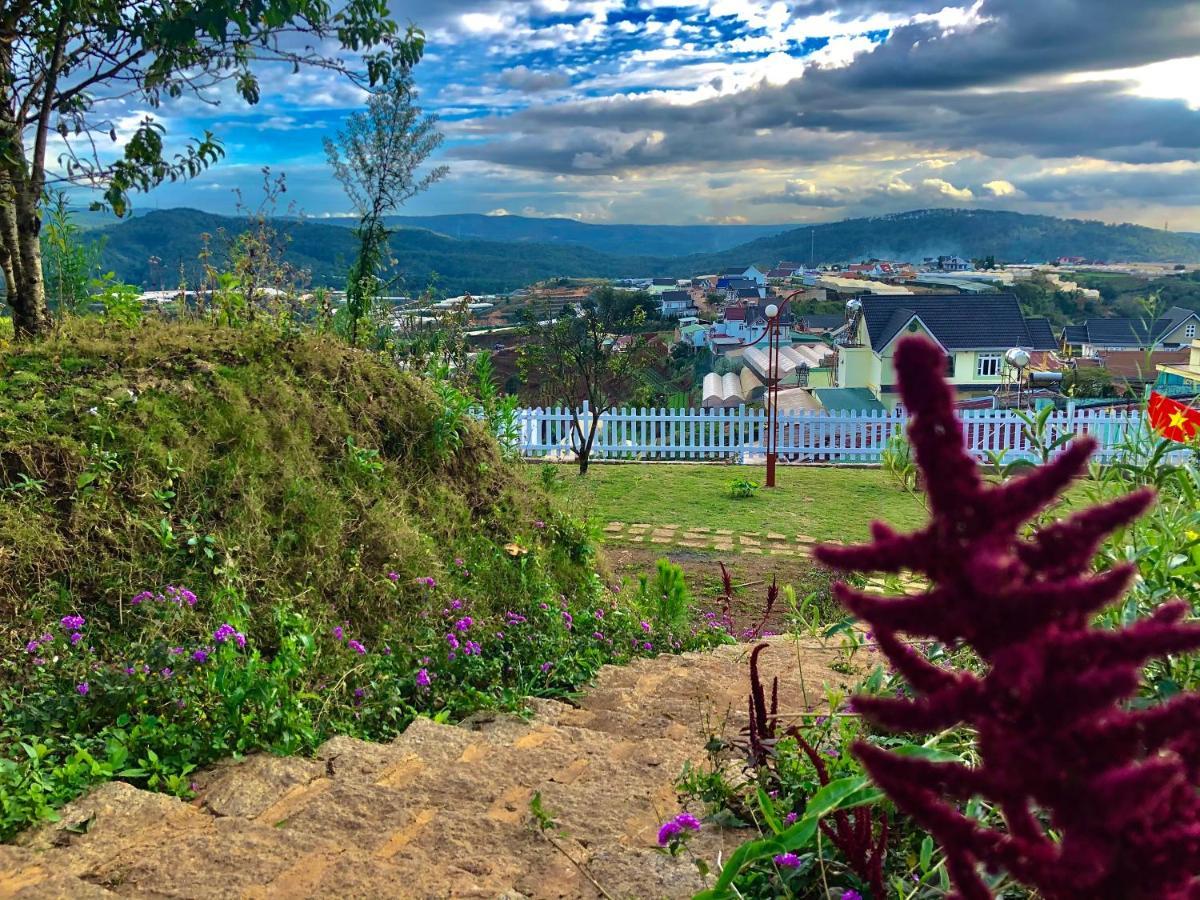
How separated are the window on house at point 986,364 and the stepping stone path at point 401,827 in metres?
24.8

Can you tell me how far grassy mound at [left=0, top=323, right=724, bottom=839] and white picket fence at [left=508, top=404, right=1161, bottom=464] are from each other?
29.3 ft

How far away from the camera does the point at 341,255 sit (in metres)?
7.96

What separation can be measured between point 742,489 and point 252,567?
27.2 feet

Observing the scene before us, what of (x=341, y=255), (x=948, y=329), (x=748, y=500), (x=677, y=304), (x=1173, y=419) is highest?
(x=341, y=255)

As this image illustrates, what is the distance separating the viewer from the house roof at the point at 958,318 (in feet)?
90.4

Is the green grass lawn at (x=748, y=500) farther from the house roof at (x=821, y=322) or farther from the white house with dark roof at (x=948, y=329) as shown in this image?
the house roof at (x=821, y=322)

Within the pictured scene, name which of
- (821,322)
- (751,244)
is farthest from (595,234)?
(821,322)

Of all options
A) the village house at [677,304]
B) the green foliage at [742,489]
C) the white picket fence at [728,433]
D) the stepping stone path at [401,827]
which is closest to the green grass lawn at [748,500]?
the green foliage at [742,489]

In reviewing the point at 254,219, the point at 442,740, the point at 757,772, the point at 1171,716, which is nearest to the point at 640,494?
the point at 254,219

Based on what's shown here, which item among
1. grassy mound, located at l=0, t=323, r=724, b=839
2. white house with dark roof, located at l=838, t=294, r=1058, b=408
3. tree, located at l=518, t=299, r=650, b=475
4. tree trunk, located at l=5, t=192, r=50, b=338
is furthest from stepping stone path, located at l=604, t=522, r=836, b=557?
white house with dark roof, located at l=838, t=294, r=1058, b=408

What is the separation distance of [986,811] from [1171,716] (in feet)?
5.39

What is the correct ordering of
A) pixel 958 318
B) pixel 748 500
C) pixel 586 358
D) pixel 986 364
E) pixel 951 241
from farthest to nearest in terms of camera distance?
pixel 951 241 < pixel 958 318 < pixel 986 364 < pixel 586 358 < pixel 748 500

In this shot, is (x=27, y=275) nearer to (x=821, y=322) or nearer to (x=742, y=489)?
(x=742, y=489)

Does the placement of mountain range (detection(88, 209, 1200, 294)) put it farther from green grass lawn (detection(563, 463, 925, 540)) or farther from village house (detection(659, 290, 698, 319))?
green grass lawn (detection(563, 463, 925, 540))
